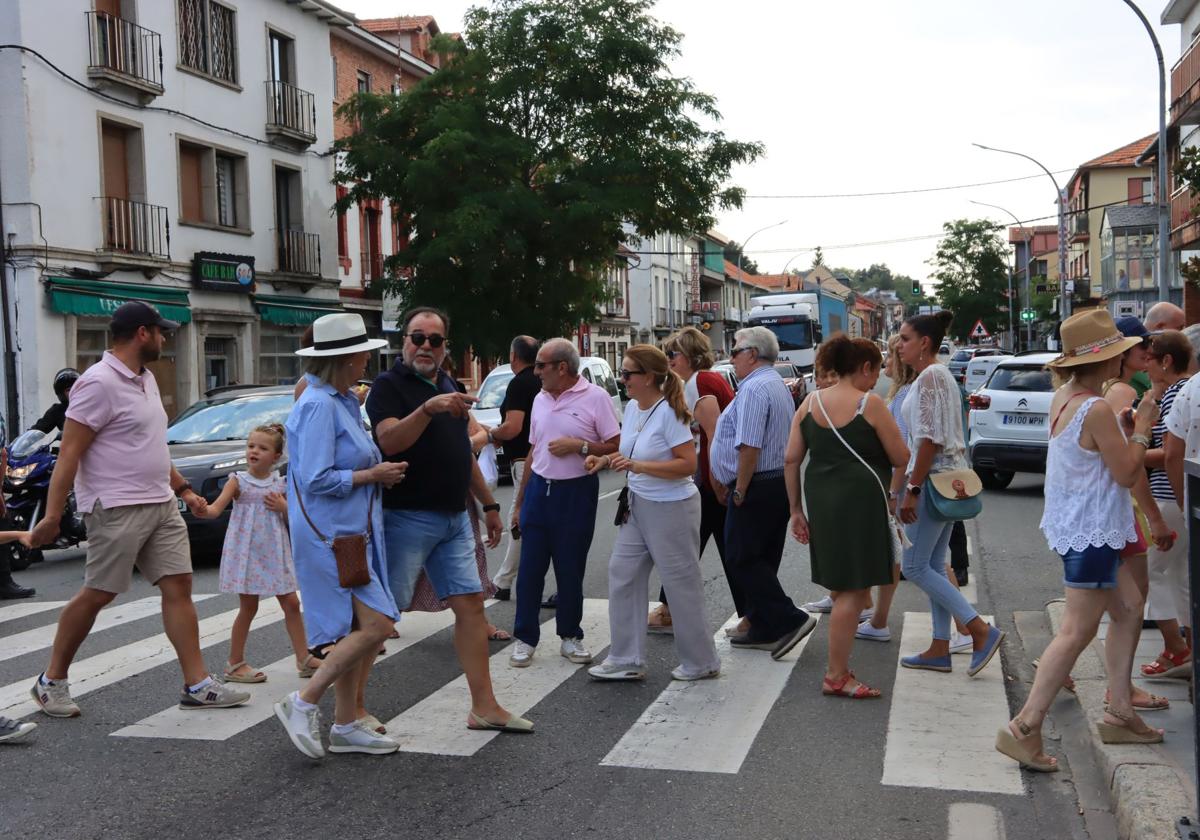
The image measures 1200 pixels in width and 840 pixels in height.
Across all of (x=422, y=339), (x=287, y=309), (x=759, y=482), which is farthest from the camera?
(x=287, y=309)

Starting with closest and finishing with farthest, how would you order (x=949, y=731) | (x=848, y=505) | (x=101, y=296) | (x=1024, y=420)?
(x=949, y=731)
(x=848, y=505)
(x=1024, y=420)
(x=101, y=296)

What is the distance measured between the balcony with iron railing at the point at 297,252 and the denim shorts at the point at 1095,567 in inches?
1018

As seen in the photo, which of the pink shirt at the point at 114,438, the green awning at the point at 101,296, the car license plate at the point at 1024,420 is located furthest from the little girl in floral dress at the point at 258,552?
the green awning at the point at 101,296

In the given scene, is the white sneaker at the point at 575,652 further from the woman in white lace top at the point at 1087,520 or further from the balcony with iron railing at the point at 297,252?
A: the balcony with iron railing at the point at 297,252

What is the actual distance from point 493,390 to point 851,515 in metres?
14.0

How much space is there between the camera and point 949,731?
5539 mm

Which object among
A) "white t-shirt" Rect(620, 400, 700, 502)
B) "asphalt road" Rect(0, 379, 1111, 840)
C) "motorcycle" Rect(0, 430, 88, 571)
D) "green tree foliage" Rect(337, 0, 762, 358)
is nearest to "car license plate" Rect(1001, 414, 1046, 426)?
"asphalt road" Rect(0, 379, 1111, 840)

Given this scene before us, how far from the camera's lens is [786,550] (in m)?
11.2

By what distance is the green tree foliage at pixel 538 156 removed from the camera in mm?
28516

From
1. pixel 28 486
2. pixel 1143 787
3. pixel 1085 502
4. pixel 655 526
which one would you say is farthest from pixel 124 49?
pixel 1143 787

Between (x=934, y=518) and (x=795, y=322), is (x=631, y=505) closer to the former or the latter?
(x=934, y=518)

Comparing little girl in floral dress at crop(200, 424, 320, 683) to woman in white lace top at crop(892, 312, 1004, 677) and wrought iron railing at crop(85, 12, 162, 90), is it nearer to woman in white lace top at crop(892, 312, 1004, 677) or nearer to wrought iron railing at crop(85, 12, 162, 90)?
woman in white lace top at crop(892, 312, 1004, 677)

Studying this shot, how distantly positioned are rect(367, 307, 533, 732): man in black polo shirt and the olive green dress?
1.74 metres

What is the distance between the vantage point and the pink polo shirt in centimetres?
691
